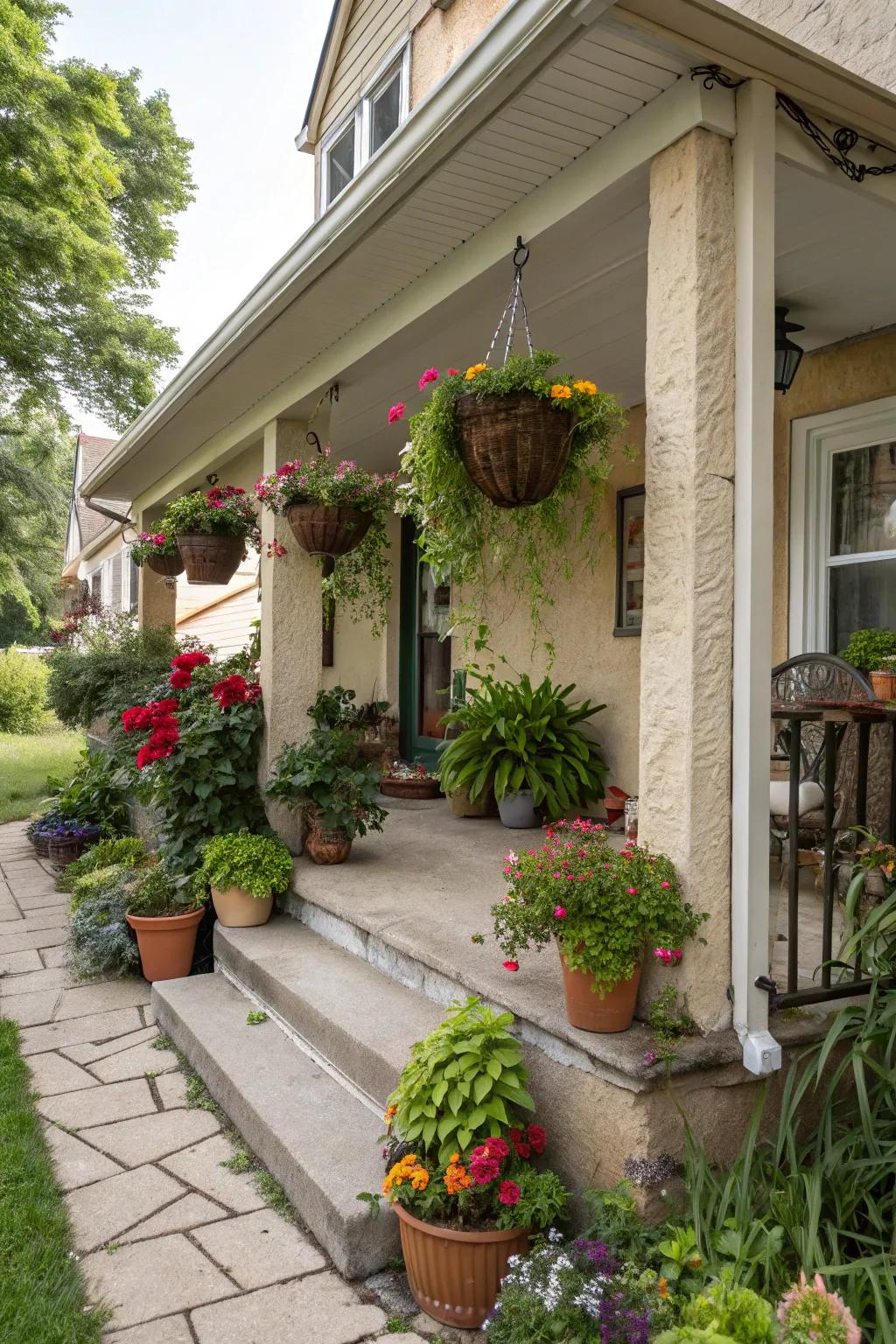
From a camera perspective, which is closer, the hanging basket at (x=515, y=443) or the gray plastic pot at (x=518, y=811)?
the hanging basket at (x=515, y=443)

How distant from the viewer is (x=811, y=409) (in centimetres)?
402

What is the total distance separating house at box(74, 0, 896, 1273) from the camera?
2.17 metres

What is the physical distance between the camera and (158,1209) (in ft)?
8.32

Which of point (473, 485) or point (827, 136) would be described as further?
→ point (473, 485)

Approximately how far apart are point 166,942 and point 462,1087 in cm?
253

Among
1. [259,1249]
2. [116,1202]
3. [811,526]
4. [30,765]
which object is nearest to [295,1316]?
[259,1249]

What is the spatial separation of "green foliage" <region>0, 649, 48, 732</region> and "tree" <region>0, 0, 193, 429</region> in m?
5.83

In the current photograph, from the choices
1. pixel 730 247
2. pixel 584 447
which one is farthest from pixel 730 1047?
pixel 730 247

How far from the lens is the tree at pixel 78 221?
905 cm

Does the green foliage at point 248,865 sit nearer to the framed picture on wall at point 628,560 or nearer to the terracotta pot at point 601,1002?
the terracotta pot at point 601,1002

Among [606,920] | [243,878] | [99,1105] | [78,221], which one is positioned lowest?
[99,1105]

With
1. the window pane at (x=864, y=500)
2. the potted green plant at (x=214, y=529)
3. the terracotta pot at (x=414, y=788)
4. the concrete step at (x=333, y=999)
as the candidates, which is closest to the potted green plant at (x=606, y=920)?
the concrete step at (x=333, y=999)

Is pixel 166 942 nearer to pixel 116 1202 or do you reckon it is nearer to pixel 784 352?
pixel 116 1202

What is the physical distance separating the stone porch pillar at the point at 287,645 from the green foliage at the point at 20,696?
542 inches
